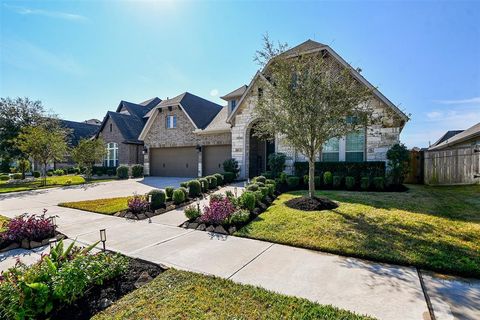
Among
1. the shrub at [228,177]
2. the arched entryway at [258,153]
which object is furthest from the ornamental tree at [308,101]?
the arched entryway at [258,153]

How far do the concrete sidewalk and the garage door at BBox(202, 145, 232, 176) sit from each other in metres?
11.9

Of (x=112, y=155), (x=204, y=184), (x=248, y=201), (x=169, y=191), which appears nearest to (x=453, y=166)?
(x=248, y=201)

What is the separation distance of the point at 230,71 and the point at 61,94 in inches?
467

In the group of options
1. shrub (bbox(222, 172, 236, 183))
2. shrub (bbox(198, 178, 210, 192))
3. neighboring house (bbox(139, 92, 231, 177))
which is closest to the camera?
shrub (bbox(198, 178, 210, 192))

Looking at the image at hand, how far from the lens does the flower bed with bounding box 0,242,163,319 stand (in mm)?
2621

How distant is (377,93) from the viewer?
1168cm

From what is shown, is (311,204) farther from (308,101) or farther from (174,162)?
(174,162)

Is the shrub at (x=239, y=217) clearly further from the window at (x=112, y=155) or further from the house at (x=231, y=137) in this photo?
the window at (x=112, y=155)

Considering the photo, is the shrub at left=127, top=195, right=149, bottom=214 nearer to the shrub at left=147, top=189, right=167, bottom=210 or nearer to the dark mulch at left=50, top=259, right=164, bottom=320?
the shrub at left=147, top=189, right=167, bottom=210

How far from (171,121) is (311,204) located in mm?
16338

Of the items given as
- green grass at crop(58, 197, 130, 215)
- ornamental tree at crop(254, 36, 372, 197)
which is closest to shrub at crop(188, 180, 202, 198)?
green grass at crop(58, 197, 130, 215)

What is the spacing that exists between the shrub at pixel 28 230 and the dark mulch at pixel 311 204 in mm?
6529

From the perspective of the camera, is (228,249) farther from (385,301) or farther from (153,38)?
(153,38)

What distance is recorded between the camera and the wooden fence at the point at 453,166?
11055 mm
